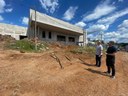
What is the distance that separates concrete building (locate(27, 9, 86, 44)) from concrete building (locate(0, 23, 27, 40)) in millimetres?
2559

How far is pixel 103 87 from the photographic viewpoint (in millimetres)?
4969

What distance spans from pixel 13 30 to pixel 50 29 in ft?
20.3

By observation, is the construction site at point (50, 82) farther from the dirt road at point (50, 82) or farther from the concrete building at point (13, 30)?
the concrete building at point (13, 30)

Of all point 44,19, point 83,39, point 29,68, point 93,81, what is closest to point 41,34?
point 44,19

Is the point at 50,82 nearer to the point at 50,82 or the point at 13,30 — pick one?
the point at 50,82

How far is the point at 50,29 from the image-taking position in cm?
2202

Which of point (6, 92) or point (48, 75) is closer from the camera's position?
point (6, 92)

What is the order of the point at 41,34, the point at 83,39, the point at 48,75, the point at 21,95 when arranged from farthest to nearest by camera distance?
1. the point at 83,39
2. the point at 41,34
3. the point at 48,75
4. the point at 21,95

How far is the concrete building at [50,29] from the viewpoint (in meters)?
17.5

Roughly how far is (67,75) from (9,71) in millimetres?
2595

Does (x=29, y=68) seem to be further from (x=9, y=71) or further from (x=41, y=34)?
(x=41, y=34)

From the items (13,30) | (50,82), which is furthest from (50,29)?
(50,82)

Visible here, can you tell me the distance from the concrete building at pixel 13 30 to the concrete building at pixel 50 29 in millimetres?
2559

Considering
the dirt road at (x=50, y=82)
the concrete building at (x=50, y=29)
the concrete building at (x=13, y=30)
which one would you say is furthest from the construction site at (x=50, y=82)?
the concrete building at (x=13, y=30)
